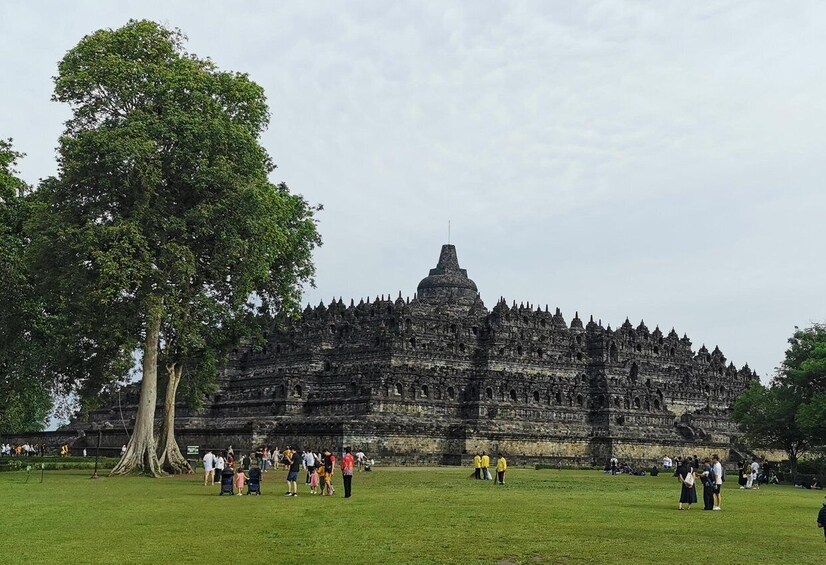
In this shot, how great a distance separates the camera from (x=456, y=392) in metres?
72.1

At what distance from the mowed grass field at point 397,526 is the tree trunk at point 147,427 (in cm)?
859

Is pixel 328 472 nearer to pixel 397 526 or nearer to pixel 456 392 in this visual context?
pixel 397 526

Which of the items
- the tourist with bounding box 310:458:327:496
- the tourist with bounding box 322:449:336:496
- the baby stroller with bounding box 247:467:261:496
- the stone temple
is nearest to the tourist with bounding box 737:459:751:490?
the stone temple

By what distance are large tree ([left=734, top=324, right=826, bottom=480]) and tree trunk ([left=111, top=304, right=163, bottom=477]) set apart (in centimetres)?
3520

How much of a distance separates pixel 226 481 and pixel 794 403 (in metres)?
37.5

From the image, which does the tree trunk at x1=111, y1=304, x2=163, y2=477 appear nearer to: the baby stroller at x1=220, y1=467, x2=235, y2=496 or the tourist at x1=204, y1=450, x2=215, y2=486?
the tourist at x1=204, y1=450, x2=215, y2=486

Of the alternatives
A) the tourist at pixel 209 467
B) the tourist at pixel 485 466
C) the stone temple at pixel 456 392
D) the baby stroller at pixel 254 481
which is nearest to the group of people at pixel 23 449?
the stone temple at pixel 456 392

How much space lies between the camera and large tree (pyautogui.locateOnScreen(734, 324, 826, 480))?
176ft

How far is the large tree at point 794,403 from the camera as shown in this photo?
5378 cm

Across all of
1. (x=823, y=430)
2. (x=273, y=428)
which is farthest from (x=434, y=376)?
(x=823, y=430)

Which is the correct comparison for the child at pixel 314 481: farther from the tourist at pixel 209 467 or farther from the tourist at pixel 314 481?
the tourist at pixel 209 467

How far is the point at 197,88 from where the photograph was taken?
4747cm

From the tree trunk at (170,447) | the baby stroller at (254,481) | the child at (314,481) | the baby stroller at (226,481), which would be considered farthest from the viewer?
the tree trunk at (170,447)

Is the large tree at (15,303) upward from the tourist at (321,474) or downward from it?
upward
